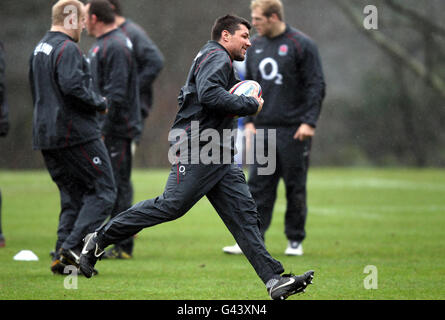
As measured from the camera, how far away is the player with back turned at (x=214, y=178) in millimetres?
5293

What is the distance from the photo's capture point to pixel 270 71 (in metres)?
7.98

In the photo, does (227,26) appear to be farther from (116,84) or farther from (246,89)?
(116,84)

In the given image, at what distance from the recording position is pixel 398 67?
2500 centimetres

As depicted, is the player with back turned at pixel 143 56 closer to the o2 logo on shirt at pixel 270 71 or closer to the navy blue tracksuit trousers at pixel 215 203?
the o2 logo on shirt at pixel 270 71

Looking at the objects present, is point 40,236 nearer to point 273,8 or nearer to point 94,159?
point 94,159

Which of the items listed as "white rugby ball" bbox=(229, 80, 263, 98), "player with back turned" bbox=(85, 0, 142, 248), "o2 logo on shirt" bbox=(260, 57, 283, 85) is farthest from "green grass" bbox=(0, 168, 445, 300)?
"o2 logo on shirt" bbox=(260, 57, 283, 85)

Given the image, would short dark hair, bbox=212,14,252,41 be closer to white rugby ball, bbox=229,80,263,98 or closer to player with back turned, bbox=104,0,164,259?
white rugby ball, bbox=229,80,263,98

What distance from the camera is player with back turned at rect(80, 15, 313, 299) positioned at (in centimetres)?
529

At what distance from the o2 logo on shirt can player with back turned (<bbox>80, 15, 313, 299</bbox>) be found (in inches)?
94.1

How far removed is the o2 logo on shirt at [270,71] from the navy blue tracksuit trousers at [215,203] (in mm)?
2618

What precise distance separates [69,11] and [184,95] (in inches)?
68.3

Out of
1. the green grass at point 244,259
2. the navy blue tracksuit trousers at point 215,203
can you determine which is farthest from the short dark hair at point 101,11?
the navy blue tracksuit trousers at point 215,203

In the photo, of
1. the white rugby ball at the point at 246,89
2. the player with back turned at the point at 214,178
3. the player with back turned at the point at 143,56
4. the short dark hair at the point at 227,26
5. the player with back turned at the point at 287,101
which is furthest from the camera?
the player with back turned at the point at 143,56

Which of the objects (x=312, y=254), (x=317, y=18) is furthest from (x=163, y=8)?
(x=312, y=254)
